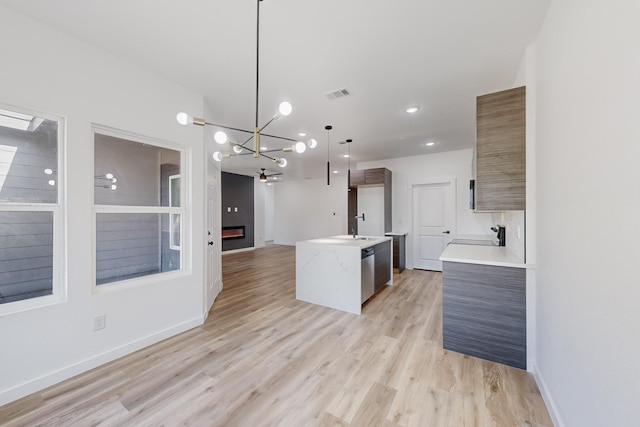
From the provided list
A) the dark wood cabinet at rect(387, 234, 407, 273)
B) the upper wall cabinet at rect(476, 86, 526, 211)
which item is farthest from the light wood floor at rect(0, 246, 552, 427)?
the dark wood cabinet at rect(387, 234, 407, 273)

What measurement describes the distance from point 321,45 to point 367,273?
2955mm

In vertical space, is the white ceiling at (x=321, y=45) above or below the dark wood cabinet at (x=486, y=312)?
above

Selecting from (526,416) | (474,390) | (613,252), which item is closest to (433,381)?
(474,390)

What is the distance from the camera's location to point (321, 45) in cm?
Answer: 223

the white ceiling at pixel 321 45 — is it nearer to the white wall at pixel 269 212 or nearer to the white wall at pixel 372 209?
the white wall at pixel 372 209

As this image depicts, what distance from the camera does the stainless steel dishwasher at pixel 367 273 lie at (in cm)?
366

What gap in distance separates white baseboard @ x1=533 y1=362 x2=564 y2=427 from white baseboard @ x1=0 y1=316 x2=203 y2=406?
3.36 metres

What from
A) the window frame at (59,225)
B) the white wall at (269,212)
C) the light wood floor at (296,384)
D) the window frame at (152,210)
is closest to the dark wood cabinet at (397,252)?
the light wood floor at (296,384)

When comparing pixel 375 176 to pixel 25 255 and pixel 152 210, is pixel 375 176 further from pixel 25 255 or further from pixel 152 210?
pixel 25 255

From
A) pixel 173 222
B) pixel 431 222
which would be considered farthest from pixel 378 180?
pixel 173 222

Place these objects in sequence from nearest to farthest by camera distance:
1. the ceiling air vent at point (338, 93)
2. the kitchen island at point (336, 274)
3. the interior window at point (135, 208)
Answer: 1. the interior window at point (135, 208)
2. the ceiling air vent at point (338, 93)
3. the kitchen island at point (336, 274)

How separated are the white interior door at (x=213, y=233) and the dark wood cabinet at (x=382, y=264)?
8.29 ft

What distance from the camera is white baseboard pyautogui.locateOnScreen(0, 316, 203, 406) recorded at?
1.89m

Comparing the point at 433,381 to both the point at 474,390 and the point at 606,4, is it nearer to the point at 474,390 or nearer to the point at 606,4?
the point at 474,390
